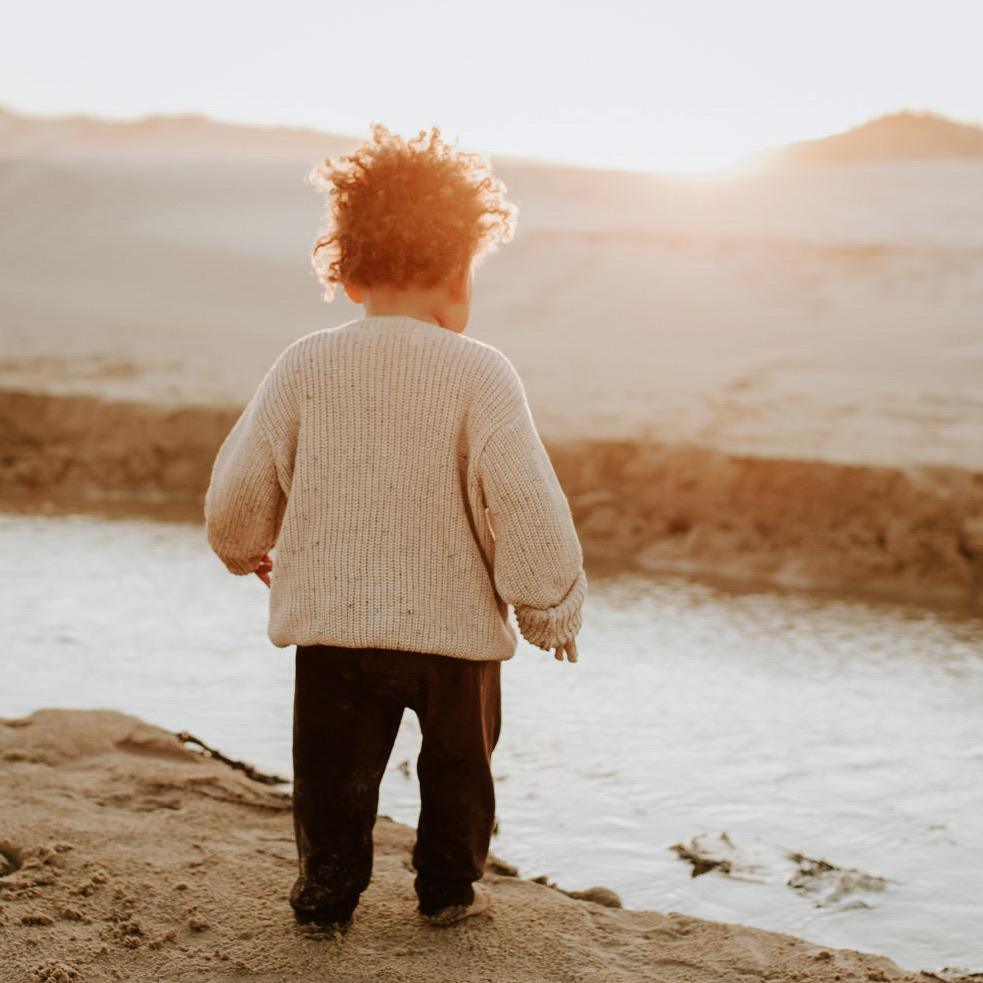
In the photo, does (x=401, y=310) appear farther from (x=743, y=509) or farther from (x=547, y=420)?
(x=547, y=420)

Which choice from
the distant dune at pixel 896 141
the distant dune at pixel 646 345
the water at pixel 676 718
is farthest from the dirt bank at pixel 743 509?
the distant dune at pixel 896 141

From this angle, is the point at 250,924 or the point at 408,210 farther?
the point at 250,924

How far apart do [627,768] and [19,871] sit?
1.85 m

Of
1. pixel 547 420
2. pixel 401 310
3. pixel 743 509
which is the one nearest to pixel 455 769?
pixel 401 310

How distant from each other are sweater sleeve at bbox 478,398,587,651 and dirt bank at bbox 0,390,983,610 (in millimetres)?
4544

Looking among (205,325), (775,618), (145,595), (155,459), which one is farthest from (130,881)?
(205,325)

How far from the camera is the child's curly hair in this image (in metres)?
2.32

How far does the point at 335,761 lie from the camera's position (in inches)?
93.8

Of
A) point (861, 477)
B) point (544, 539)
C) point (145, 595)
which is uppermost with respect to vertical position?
point (544, 539)

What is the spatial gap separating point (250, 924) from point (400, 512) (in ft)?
2.52

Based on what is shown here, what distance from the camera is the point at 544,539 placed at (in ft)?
7.59

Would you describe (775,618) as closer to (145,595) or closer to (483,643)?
(145,595)

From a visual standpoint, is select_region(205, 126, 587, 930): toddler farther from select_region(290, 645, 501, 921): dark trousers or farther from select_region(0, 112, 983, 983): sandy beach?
select_region(0, 112, 983, 983): sandy beach

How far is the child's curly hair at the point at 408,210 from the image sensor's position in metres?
2.32
